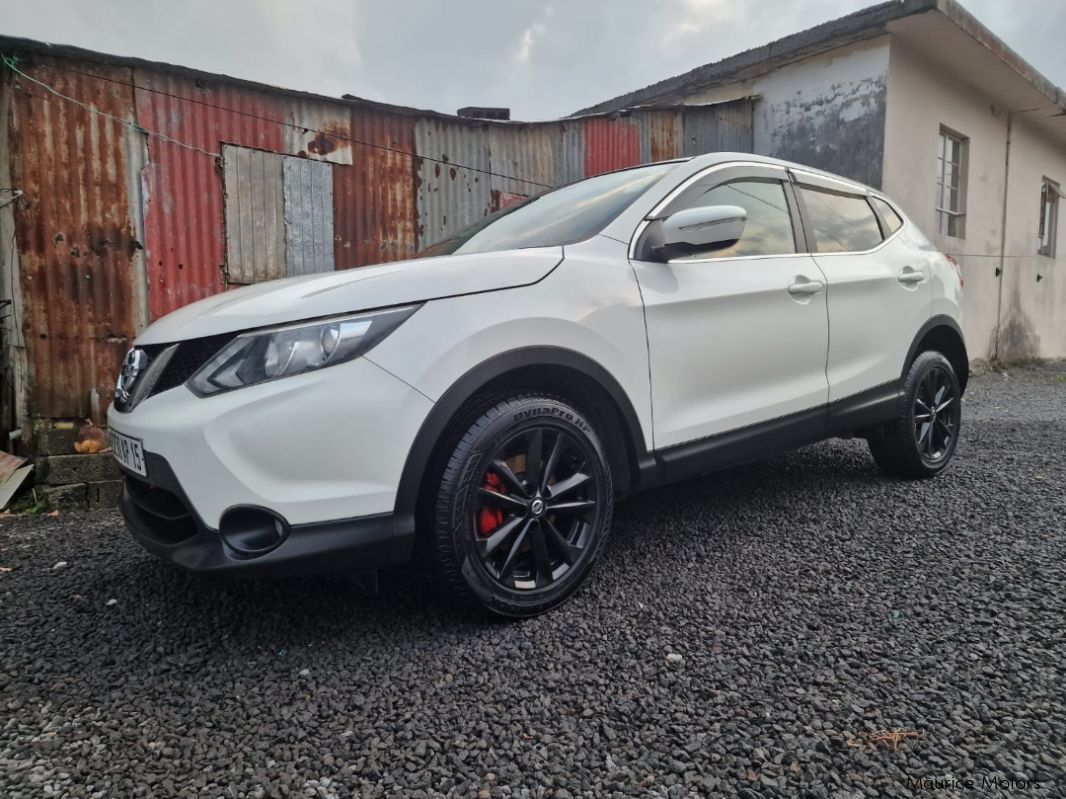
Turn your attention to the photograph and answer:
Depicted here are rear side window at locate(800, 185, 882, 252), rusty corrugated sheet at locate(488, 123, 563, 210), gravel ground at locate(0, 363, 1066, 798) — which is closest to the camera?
gravel ground at locate(0, 363, 1066, 798)

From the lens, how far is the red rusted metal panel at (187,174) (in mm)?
5043

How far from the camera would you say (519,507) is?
6.89 feet

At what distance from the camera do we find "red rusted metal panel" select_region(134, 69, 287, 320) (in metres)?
5.04

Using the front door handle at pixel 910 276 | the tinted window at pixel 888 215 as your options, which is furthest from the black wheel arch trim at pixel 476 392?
the tinted window at pixel 888 215

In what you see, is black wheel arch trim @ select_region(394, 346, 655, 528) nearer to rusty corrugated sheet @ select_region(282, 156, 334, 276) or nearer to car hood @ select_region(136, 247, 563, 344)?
car hood @ select_region(136, 247, 563, 344)

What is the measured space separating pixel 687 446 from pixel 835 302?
1.19m

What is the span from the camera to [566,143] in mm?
7297

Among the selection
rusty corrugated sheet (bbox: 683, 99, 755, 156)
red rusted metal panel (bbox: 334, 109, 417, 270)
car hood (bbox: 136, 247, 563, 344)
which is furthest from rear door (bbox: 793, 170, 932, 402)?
rusty corrugated sheet (bbox: 683, 99, 755, 156)

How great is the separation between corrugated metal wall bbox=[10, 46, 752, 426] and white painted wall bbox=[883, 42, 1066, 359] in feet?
16.3

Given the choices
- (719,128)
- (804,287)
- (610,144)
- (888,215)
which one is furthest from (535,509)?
(719,128)

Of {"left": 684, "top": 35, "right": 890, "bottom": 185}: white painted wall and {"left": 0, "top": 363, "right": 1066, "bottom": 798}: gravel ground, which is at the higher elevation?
{"left": 684, "top": 35, "right": 890, "bottom": 185}: white painted wall

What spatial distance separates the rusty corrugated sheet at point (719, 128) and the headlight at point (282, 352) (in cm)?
728

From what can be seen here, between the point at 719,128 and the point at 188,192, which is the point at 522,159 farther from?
the point at 188,192

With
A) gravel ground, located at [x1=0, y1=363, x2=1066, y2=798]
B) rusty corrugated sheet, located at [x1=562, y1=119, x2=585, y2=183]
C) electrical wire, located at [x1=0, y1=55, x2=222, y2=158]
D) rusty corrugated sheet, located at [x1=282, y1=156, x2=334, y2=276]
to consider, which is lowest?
gravel ground, located at [x1=0, y1=363, x2=1066, y2=798]
